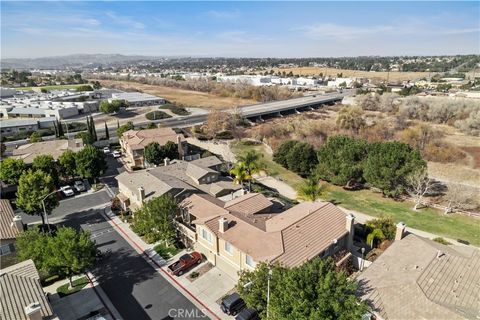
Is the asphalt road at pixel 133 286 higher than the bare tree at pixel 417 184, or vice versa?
the bare tree at pixel 417 184

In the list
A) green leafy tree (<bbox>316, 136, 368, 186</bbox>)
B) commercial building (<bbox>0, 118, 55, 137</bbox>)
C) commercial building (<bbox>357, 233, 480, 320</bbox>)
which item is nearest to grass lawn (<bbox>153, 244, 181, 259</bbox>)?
commercial building (<bbox>357, 233, 480, 320</bbox>)

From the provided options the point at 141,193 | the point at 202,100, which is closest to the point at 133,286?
the point at 141,193

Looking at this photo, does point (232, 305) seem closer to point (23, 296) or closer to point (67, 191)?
point (23, 296)

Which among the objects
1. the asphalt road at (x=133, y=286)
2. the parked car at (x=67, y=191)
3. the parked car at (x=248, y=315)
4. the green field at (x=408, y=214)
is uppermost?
the parked car at (x=248, y=315)

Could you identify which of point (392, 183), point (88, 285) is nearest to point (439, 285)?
point (392, 183)

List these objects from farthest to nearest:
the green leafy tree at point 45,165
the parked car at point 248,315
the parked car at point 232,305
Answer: the green leafy tree at point 45,165
the parked car at point 232,305
the parked car at point 248,315

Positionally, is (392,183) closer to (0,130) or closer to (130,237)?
(130,237)

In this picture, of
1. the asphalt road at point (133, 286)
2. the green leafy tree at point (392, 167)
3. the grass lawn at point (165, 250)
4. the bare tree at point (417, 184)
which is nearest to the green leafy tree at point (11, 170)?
the asphalt road at point (133, 286)

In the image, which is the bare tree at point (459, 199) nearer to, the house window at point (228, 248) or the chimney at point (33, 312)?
the house window at point (228, 248)
